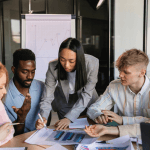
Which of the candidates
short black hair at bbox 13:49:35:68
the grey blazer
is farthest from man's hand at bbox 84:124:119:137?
short black hair at bbox 13:49:35:68

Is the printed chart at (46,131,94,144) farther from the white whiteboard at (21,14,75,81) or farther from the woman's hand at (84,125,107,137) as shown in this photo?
the white whiteboard at (21,14,75,81)

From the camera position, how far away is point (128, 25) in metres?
3.12

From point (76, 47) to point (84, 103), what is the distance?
1.63 ft

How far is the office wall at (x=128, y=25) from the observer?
3.02 meters

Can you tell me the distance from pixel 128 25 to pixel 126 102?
1.81 m

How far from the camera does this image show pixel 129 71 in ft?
5.04

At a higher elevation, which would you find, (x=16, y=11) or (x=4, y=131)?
(x=16, y=11)

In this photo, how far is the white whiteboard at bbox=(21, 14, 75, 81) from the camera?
→ 3135 millimetres

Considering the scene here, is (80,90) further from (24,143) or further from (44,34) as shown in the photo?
(44,34)

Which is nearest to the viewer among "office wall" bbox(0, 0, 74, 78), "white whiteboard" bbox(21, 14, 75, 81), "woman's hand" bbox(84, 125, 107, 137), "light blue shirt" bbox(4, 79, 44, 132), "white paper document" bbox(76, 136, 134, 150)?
"white paper document" bbox(76, 136, 134, 150)

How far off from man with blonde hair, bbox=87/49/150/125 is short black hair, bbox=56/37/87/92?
0.79ft

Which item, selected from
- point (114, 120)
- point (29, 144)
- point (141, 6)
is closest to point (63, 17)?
point (141, 6)

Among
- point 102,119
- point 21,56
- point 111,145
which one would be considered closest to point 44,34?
point 21,56

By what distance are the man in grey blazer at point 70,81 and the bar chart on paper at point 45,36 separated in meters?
1.24
